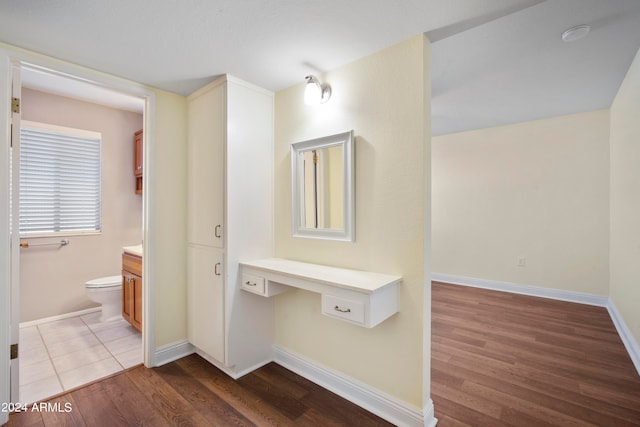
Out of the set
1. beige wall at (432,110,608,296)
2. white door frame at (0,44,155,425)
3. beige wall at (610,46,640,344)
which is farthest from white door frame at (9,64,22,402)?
beige wall at (432,110,608,296)

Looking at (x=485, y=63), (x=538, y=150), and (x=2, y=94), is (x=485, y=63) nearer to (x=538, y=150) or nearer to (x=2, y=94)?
(x=538, y=150)

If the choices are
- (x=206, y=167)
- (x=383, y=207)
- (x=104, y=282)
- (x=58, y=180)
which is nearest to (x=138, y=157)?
(x=58, y=180)

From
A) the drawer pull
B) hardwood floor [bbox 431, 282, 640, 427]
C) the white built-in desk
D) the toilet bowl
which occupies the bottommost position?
hardwood floor [bbox 431, 282, 640, 427]

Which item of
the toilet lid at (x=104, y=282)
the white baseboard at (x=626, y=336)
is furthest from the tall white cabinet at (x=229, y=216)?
the white baseboard at (x=626, y=336)

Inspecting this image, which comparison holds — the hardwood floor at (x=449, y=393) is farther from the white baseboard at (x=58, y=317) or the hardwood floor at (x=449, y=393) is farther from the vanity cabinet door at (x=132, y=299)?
the white baseboard at (x=58, y=317)

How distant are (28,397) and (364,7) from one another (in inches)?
122

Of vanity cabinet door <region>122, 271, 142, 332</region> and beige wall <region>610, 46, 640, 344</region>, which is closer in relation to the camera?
beige wall <region>610, 46, 640, 344</region>

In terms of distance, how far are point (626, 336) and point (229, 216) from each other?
11.8ft

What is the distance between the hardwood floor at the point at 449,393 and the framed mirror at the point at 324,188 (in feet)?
3.63

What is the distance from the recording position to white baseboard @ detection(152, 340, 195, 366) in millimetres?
2430

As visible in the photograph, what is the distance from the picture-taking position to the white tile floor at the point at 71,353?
7.06ft

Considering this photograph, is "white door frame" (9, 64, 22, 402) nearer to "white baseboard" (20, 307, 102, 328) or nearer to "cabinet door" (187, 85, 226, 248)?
"cabinet door" (187, 85, 226, 248)

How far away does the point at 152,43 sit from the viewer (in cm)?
177

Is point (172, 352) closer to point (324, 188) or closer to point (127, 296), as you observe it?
point (127, 296)
